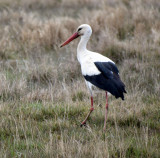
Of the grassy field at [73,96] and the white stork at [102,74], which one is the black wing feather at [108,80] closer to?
the white stork at [102,74]

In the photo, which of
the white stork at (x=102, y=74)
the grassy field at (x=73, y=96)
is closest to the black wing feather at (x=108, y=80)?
the white stork at (x=102, y=74)

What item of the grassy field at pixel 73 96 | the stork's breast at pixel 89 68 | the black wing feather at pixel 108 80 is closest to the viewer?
the grassy field at pixel 73 96

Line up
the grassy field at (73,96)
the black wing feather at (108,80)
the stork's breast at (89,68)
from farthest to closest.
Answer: the stork's breast at (89,68) → the black wing feather at (108,80) → the grassy field at (73,96)

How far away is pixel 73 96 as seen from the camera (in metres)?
5.73

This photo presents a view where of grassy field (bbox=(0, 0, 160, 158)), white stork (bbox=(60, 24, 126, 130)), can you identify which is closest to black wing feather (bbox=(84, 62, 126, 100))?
white stork (bbox=(60, 24, 126, 130))

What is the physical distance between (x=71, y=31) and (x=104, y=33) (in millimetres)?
1688

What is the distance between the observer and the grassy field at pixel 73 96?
3828 millimetres

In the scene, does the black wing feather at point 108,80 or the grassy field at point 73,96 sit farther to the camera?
the black wing feather at point 108,80

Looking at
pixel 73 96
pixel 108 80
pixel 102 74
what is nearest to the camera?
pixel 108 80

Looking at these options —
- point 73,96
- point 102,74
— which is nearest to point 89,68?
point 102,74

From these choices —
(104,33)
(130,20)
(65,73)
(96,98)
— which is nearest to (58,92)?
(96,98)

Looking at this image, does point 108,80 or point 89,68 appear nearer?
point 108,80

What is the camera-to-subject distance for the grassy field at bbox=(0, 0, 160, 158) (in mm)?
3828

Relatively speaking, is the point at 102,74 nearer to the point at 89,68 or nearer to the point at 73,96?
the point at 89,68
